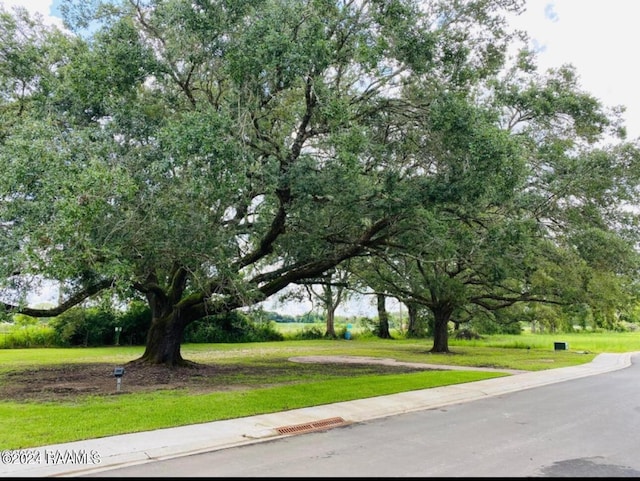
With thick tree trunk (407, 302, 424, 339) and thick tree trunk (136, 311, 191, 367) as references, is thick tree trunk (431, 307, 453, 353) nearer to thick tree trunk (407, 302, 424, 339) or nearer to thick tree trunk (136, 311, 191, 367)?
thick tree trunk (136, 311, 191, 367)

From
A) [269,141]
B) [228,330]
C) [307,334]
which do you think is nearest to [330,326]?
[307,334]

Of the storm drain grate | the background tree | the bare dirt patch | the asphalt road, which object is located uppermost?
the background tree

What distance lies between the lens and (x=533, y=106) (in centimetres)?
1364

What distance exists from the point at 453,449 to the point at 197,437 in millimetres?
3966

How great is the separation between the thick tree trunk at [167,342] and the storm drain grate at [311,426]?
9.98 m

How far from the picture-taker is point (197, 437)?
7.99 metres

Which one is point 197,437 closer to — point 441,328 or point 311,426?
point 311,426

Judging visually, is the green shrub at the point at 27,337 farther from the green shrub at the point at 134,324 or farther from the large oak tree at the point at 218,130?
the large oak tree at the point at 218,130

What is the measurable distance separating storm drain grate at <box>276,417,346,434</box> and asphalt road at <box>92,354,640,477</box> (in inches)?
11.0

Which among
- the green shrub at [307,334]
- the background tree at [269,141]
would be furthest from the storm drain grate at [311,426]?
the green shrub at [307,334]

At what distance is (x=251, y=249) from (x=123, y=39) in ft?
29.0

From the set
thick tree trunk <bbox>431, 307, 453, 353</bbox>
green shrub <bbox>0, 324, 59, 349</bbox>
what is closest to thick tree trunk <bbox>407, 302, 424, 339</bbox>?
thick tree trunk <bbox>431, 307, 453, 353</bbox>

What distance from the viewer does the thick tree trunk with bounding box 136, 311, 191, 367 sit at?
58.8 ft

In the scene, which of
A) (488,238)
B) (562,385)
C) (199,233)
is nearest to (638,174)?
(488,238)
